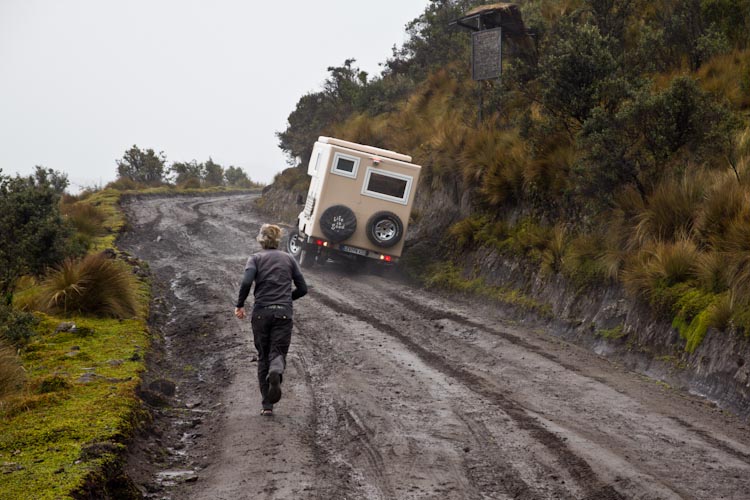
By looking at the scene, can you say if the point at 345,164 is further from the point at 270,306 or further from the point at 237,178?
the point at 237,178

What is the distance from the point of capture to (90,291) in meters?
11.7

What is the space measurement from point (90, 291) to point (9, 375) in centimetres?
435

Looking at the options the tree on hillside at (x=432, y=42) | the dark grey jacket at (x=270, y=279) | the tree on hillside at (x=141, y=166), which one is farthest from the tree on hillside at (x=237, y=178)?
the dark grey jacket at (x=270, y=279)

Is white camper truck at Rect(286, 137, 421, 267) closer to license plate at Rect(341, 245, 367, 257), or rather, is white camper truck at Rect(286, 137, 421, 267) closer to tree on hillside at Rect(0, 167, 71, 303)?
license plate at Rect(341, 245, 367, 257)

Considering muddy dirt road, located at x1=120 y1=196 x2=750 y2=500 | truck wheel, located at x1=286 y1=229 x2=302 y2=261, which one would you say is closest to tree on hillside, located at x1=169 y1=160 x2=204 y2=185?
truck wheel, located at x1=286 y1=229 x2=302 y2=261

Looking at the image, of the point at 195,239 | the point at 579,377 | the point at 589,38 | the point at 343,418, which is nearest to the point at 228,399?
the point at 343,418

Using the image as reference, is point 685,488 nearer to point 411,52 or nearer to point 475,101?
point 475,101

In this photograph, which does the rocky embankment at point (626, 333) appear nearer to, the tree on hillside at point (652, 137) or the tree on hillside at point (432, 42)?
the tree on hillside at point (652, 137)

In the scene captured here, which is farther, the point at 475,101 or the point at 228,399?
the point at 475,101

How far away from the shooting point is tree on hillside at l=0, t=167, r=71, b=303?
46.7 ft

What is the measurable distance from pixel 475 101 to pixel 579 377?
13123 mm

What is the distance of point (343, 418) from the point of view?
7059mm

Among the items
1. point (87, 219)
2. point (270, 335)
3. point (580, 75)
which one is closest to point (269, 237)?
point (270, 335)

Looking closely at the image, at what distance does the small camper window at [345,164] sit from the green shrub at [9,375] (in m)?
10.4
